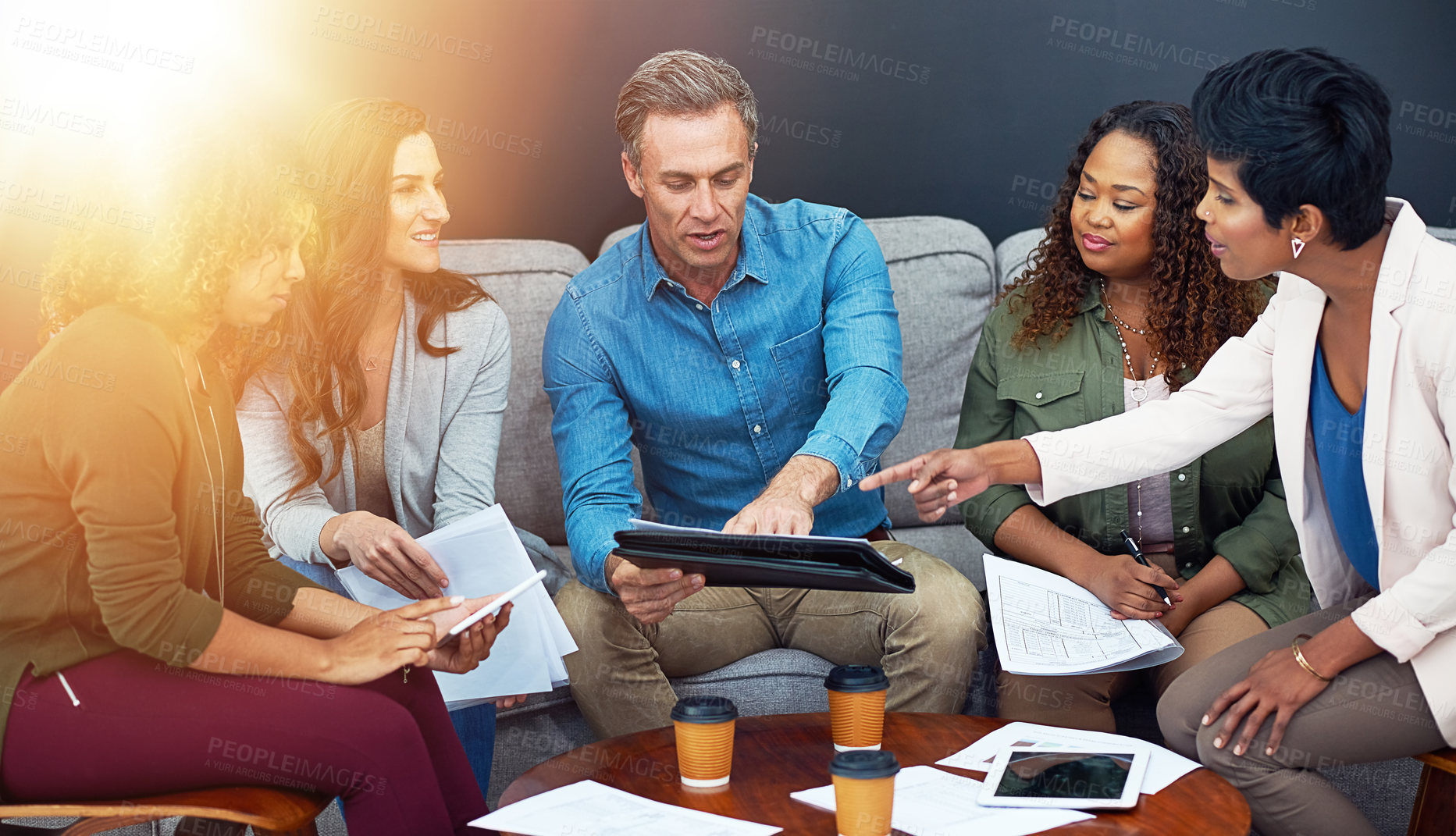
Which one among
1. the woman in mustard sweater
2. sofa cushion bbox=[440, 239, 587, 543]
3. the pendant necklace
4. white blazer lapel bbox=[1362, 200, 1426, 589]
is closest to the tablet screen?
white blazer lapel bbox=[1362, 200, 1426, 589]

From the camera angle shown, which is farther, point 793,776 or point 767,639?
point 767,639

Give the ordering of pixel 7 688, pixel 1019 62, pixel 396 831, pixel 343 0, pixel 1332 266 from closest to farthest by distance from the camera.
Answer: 1. pixel 7 688
2. pixel 396 831
3. pixel 1332 266
4. pixel 343 0
5. pixel 1019 62

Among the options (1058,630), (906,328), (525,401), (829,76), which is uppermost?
(829,76)

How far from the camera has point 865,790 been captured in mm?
1102

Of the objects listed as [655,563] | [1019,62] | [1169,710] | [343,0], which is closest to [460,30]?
[343,0]

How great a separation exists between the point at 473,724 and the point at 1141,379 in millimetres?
1299

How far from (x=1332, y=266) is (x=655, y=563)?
975 millimetres

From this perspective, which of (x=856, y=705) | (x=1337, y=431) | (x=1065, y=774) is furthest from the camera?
(x=1337, y=431)

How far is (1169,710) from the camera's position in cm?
162

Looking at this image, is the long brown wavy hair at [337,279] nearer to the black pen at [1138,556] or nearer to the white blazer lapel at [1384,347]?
the black pen at [1138,556]

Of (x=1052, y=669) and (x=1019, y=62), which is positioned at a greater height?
(x=1019, y=62)

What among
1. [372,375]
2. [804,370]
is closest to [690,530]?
[804,370]

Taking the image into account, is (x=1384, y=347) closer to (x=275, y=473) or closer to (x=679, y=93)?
(x=679, y=93)

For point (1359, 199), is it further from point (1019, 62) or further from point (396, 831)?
point (1019, 62)
